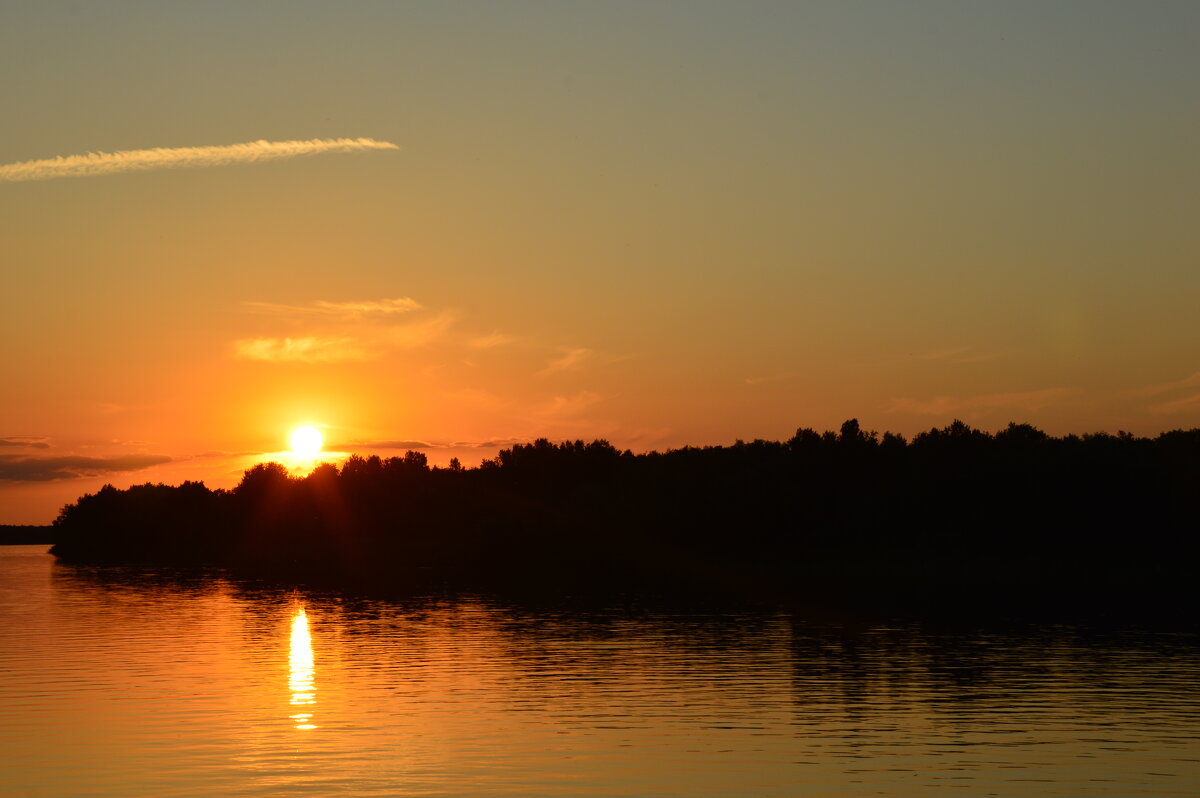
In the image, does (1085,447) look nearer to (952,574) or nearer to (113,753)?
(952,574)

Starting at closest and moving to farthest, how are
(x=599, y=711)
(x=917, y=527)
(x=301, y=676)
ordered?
(x=599, y=711)
(x=301, y=676)
(x=917, y=527)

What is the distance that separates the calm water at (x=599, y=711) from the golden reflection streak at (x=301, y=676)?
0.23m

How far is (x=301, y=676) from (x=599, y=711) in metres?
16.4

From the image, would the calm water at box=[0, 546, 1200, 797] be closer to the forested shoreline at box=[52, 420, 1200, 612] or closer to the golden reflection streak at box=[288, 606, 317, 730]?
the golden reflection streak at box=[288, 606, 317, 730]

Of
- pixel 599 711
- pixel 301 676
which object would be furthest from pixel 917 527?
pixel 599 711

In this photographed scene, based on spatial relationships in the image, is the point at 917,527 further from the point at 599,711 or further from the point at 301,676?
the point at 599,711


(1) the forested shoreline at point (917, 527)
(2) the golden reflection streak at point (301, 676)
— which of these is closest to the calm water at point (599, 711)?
(2) the golden reflection streak at point (301, 676)

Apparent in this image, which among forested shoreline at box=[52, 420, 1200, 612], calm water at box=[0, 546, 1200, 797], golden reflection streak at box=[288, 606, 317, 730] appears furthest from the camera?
forested shoreline at box=[52, 420, 1200, 612]

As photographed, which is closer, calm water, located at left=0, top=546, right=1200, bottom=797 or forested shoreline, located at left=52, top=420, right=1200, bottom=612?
calm water, located at left=0, top=546, right=1200, bottom=797

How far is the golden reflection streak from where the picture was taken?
142 feet

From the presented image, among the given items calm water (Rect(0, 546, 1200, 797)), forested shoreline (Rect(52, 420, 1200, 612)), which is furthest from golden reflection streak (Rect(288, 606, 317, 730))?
forested shoreline (Rect(52, 420, 1200, 612))

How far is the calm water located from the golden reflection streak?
0.77ft

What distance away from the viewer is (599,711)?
43344mm

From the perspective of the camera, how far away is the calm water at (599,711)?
32.4 metres
